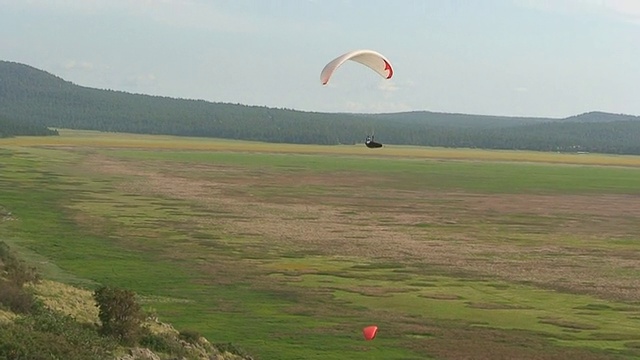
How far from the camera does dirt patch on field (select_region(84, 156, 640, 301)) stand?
113 feet

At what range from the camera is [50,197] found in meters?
54.6

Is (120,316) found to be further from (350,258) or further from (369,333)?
(350,258)

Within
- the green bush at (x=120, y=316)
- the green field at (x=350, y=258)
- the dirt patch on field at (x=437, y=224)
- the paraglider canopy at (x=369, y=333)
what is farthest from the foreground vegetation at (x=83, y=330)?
the dirt patch on field at (x=437, y=224)

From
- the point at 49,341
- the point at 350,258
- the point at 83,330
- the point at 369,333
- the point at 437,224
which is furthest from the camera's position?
the point at 437,224

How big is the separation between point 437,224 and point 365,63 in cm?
2449

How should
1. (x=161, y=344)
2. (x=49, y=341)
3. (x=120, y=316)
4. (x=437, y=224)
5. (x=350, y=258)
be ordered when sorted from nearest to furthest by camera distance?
(x=49, y=341), (x=120, y=316), (x=161, y=344), (x=350, y=258), (x=437, y=224)

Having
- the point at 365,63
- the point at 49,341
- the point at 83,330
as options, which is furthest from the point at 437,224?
the point at 49,341

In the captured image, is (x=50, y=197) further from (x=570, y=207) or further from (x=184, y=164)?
(x=184, y=164)

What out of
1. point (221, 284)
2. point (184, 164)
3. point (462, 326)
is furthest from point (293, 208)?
point (184, 164)

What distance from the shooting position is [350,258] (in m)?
35.0

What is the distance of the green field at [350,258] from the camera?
22.6 metres

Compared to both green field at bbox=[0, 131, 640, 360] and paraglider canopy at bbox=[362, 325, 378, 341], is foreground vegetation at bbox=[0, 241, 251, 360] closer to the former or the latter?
green field at bbox=[0, 131, 640, 360]

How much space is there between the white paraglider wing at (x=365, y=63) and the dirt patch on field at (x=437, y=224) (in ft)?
32.1

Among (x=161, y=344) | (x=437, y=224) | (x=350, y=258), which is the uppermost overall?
(x=161, y=344)
